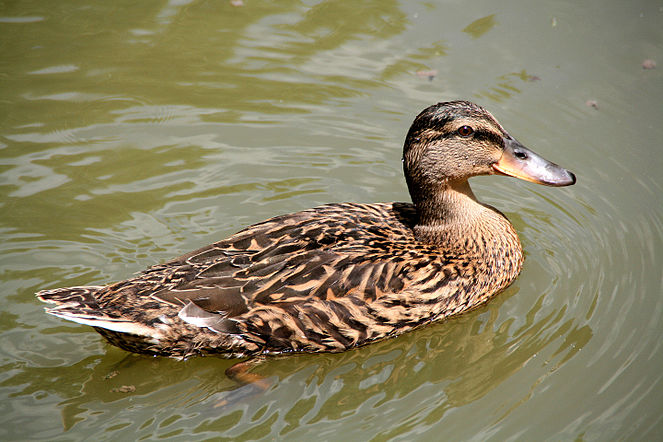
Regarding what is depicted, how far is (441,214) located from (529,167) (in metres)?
0.75

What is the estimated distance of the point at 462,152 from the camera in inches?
221

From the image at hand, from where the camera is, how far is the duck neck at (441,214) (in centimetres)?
576

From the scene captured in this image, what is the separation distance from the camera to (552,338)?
5.44 m

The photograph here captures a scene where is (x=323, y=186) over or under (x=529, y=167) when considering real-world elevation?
under

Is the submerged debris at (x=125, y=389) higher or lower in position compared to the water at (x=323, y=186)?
lower

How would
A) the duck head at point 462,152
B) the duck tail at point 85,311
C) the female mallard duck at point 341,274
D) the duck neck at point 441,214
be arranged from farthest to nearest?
the duck neck at point 441,214
the duck head at point 462,152
the female mallard duck at point 341,274
the duck tail at point 85,311

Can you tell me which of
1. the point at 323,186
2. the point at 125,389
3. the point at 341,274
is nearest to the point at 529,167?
the point at 341,274

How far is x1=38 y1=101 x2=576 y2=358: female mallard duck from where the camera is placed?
5.11 meters

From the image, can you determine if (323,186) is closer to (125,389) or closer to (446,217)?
(446,217)

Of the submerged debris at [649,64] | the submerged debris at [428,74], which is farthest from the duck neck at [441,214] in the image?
the submerged debris at [649,64]

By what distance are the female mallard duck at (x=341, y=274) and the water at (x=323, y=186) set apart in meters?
0.25

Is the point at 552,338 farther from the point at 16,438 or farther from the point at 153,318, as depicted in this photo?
the point at 16,438

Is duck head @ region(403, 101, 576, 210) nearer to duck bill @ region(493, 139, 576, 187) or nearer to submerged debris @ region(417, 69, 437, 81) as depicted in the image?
duck bill @ region(493, 139, 576, 187)

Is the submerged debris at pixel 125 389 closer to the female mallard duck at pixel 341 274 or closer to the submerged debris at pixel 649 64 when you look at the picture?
the female mallard duck at pixel 341 274
